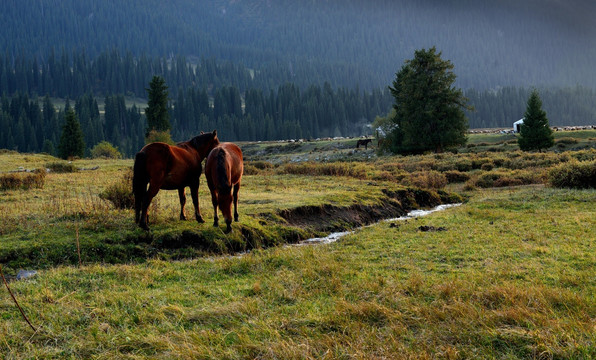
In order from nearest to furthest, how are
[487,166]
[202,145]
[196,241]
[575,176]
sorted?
[196,241]
[202,145]
[575,176]
[487,166]

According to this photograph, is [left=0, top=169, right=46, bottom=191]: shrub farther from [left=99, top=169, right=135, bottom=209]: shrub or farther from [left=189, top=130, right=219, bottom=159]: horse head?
[left=189, top=130, right=219, bottom=159]: horse head

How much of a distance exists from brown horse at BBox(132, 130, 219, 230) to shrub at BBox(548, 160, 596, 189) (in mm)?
19626

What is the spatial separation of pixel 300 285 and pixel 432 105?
5115cm

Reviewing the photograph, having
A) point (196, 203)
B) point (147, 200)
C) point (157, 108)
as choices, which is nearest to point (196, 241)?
point (196, 203)

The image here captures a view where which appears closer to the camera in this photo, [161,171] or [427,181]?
[161,171]

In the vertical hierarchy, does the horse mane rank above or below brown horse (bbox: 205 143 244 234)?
above

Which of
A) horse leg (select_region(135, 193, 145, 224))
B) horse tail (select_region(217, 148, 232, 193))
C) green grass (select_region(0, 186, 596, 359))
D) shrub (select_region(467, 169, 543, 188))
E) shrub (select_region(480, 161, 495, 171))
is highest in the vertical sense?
horse tail (select_region(217, 148, 232, 193))

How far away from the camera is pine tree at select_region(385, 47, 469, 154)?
55.3 meters

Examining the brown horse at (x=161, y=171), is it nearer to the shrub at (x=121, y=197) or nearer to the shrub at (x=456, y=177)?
the shrub at (x=121, y=197)

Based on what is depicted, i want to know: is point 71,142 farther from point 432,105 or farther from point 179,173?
point 179,173

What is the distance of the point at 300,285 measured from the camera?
848 cm

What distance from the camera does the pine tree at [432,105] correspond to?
55344 mm

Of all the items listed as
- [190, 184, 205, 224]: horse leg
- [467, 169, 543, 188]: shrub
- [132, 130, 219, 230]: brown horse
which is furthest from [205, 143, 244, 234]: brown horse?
[467, 169, 543, 188]: shrub

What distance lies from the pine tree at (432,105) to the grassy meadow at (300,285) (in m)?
38.1
